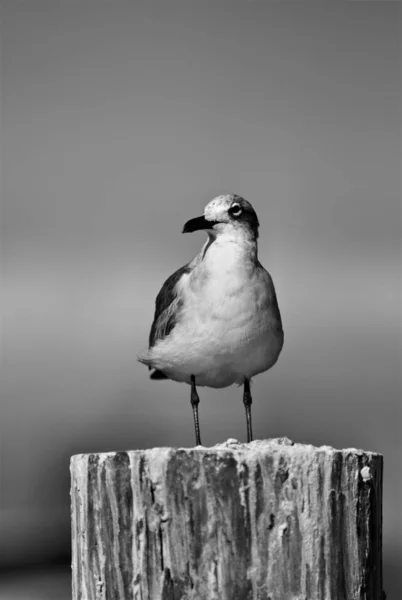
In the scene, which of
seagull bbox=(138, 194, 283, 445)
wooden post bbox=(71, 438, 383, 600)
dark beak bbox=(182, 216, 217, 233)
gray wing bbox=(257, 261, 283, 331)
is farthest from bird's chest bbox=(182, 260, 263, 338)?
wooden post bbox=(71, 438, 383, 600)

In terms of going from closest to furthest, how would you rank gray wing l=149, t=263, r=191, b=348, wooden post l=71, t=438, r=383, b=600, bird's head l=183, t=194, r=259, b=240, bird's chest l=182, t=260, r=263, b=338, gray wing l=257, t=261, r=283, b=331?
wooden post l=71, t=438, r=383, b=600 → bird's chest l=182, t=260, r=263, b=338 → gray wing l=257, t=261, r=283, b=331 → bird's head l=183, t=194, r=259, b=240 → gray wing l=149, t=263, r=191, b=348

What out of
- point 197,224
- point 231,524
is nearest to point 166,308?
point 197,224

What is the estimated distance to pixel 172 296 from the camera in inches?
285

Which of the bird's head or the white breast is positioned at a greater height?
the bird's head

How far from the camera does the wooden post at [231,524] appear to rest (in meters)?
3.91

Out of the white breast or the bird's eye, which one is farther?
the bird's eye

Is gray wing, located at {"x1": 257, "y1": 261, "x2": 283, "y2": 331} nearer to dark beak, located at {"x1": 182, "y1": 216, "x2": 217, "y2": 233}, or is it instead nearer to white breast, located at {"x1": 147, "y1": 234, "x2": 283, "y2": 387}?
white breast, located at {"x1": 147, "y1": 234, "x2": 283, "y2": 387}

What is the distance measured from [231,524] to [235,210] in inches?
133

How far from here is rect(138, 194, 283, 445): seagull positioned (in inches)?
258

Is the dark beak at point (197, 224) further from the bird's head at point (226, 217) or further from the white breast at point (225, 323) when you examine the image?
the white breast at point (225, 323)

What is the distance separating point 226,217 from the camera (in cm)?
697

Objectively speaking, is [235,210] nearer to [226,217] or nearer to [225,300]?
[226,217]

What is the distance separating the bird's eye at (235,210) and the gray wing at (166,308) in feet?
1.66

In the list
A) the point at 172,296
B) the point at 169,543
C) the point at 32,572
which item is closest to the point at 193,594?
the point at 169,543
